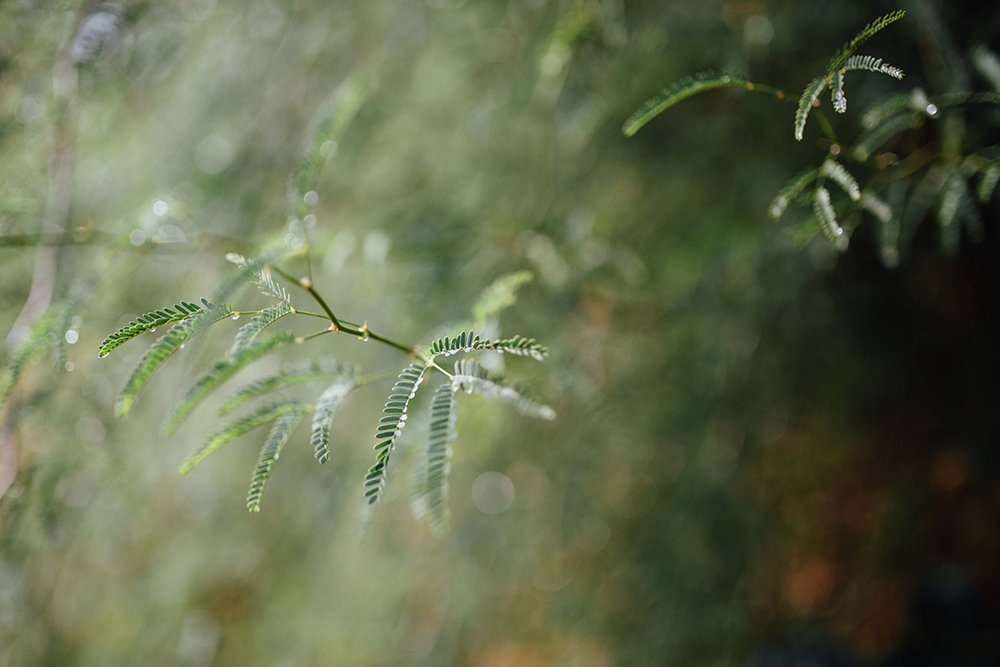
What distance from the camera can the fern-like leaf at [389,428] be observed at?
0.52 metres

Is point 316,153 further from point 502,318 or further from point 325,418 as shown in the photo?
point 502,318

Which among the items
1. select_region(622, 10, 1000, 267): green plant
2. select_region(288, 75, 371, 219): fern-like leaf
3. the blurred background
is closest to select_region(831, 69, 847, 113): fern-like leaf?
select_region(622, 10, 1000, 267): green plant

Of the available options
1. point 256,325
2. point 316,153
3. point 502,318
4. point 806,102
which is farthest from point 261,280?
point 502,318

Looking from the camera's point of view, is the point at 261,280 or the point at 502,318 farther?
the point at 502,318

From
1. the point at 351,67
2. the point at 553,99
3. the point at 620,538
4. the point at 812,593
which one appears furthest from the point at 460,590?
the point at 812,593

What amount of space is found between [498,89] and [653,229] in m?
0.48

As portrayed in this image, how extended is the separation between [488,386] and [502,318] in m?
0.84

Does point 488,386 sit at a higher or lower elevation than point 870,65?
lower

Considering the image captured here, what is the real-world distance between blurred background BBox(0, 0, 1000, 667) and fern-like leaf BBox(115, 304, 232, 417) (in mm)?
259

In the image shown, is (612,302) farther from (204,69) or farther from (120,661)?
(120,661)

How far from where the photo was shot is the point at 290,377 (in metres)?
0.71

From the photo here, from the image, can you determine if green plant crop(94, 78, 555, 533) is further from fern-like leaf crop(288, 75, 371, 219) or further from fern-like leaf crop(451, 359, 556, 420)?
fern-like leaf crop(288, 75, 371, 219)

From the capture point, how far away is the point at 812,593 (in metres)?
2.75

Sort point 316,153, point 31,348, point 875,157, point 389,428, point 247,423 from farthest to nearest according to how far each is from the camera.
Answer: point 875,157 < point 316,153 < point 31,348 < point 247,423 < point 389,428
